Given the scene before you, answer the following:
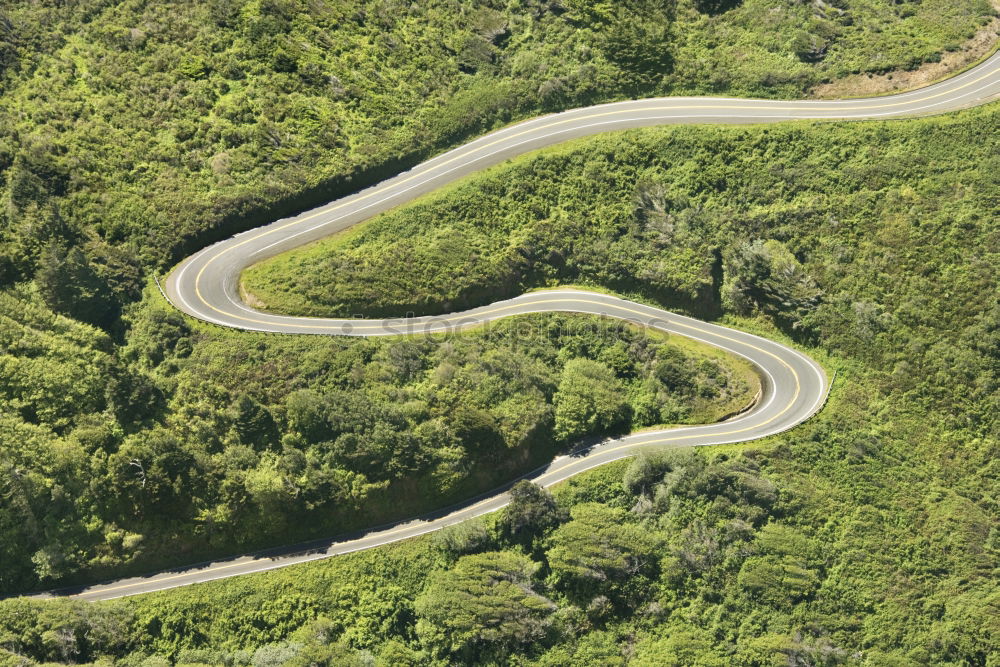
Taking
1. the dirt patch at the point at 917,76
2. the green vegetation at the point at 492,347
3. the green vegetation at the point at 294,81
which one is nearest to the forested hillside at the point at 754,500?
the green vegetation at the point at 492,347

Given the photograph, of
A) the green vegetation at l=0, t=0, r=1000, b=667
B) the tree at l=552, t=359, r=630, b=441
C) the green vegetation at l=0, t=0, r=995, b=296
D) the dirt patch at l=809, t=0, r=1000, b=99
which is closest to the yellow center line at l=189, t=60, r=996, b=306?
the green vegetation at l=0, t=0, r=995, b=296

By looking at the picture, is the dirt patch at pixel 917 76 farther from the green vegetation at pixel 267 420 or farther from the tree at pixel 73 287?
the tree at pixel 73 287

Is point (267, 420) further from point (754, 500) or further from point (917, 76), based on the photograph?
point (917, 76)

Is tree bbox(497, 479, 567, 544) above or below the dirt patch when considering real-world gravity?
below

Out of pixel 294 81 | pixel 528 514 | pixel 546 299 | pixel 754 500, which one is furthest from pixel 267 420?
pixel 754 500

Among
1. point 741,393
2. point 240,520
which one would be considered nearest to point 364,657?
point 240,520

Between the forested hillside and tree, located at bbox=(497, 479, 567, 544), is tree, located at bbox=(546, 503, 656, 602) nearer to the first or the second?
the forested hillside
